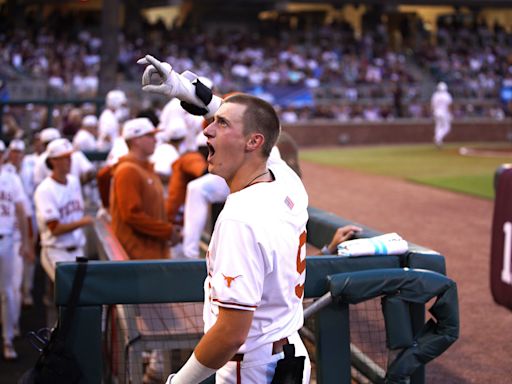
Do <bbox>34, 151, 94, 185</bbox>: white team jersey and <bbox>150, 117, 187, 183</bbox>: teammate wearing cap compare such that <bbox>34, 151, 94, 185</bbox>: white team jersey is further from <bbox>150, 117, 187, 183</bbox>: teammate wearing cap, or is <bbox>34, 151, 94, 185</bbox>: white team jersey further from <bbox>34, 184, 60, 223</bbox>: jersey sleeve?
<bbox>34, 184, 60, 223</bbox>: jersey sleeve

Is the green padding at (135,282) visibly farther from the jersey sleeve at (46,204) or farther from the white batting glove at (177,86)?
the jersey sleeve at (46,204)

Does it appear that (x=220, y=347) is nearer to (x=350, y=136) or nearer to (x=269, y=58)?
(x=350, y=136)

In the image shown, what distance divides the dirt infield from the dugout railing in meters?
1.92

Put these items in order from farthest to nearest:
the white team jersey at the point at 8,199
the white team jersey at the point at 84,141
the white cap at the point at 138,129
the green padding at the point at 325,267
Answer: the white team jersey at the point at 84,141 < the white team jersey at the point at 8,199 < the white cap at the point at 138,129 < the green padding at the point at 325,267

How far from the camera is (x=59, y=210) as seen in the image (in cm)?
809

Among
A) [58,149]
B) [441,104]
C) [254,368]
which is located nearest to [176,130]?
[58,149]

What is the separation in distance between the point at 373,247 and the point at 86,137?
948cm

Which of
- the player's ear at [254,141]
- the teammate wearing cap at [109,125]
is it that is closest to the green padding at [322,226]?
the player's ear at [254,141]

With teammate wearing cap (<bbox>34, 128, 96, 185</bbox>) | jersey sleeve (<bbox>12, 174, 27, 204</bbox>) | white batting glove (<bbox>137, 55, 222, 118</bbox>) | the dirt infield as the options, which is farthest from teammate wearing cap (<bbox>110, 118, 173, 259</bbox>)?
teammate wearing cap (<bbox>34, 128, 96, 185</bbox>)

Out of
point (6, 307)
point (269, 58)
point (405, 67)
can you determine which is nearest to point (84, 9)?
point (269, 58)

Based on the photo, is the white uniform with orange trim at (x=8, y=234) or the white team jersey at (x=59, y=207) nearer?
the white team jersey at (x=59, y=207)

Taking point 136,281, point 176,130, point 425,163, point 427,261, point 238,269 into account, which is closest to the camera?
point 238,269

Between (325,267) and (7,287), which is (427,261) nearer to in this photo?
(325,267)

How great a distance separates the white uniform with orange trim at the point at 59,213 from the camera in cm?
797
